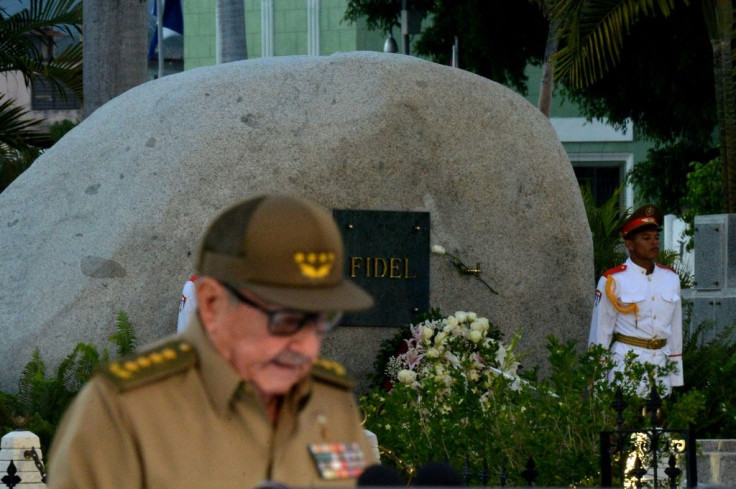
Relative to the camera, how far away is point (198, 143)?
10.1 meters

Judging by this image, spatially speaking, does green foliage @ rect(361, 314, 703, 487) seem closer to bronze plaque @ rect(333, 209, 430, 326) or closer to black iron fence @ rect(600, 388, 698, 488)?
black iron fence @ rect(600, 388, 698, 488)

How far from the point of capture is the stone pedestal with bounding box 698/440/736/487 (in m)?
8.70

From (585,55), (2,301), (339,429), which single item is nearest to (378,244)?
(2,301)

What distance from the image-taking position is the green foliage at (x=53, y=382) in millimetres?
8547

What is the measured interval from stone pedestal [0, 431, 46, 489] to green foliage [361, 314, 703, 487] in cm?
179

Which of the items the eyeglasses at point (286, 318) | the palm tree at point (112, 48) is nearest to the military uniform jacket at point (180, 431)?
the eyeglasses at point (286, 318)

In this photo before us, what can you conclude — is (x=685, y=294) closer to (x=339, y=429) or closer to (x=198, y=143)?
(x=198, y=143)

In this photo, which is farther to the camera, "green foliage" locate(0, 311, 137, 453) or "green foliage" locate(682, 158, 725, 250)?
"green foliage" locate(682, 158, 725, 250)

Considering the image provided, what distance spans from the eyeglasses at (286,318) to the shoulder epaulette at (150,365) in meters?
0.16

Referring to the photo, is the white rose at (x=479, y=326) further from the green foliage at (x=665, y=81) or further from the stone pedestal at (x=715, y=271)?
the green foliage at (x=665, y=81)

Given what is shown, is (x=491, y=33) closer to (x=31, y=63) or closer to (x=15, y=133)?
(x=31, y=63)

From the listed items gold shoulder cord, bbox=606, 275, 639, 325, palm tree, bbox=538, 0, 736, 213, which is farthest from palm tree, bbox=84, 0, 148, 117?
gold shoulder cord, bbox=606, 275, 639, 325

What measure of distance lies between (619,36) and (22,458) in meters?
9.70

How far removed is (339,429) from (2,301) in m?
7.97
